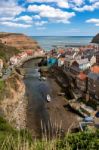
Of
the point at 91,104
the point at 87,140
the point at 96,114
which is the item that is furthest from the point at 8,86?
the point at 87,140

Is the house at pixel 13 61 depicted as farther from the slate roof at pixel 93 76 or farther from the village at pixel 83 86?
the slate roof at pixel 93 76

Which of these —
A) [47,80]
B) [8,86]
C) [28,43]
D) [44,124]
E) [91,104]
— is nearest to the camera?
[44,124]

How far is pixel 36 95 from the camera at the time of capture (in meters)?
41.3

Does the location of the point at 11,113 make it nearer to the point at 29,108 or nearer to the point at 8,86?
the point at 29,108

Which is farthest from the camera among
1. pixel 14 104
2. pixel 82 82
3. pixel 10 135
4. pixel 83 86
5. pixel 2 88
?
pixel 82 82

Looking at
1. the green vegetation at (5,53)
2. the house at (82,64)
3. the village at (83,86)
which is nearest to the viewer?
the village at (83,86)

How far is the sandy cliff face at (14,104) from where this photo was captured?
98.6 feet

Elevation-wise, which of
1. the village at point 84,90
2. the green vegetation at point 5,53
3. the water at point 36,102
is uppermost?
the green vegetation at point 5,53

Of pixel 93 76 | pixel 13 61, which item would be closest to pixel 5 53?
pixel 13 61

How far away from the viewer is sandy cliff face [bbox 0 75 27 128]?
3006 cm

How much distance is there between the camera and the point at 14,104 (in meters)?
35.8

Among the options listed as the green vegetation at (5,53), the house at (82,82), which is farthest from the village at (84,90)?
the green vegetation at (5,53)

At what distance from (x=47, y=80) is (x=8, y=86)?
12.6m

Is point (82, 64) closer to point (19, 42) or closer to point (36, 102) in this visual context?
→ point (36, 102)
